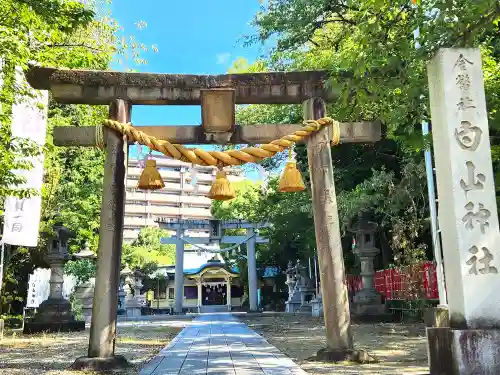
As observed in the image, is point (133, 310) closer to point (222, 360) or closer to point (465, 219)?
point (222, 360)


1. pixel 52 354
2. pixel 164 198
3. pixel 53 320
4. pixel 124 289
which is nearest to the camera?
pixel 52 354


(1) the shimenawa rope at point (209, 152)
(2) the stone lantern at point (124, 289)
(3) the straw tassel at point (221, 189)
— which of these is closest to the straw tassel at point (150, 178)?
(1) the shimenawa rope at point (209, 152)

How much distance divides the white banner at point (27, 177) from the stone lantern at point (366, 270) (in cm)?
952

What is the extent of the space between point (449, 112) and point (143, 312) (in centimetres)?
2947

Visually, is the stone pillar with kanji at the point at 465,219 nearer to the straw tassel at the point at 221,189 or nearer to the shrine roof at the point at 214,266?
the straw tassel at the point at 221,189

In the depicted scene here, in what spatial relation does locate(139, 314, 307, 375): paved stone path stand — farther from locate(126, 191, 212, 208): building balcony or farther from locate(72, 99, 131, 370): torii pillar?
locate(126, 191, 212, 208): building balcony

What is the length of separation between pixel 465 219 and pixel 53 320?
13.3m

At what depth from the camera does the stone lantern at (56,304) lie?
1427 cm

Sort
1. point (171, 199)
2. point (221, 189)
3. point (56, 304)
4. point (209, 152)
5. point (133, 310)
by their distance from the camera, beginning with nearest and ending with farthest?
1. point (209, 152)
2. point (221, 189)
3. point (56, 304)
4. point (133, 310)
5. point (171, 199)

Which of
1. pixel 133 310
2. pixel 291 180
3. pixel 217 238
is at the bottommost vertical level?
pixel 133 310

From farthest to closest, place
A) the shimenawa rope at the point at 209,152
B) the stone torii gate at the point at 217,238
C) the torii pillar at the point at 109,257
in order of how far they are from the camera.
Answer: the stone torii gate at the point at 217,238 → the shimenawa rope at the point at 209,152 → the torii pillar at the point at 109,257

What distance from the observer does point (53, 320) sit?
570 inches

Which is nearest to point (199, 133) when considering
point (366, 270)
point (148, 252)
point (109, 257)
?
point (109, 257)

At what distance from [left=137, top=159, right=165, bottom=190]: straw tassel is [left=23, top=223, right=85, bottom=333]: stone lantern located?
29.9ft
